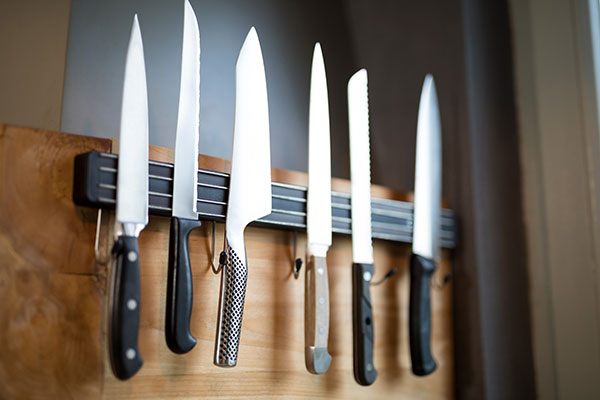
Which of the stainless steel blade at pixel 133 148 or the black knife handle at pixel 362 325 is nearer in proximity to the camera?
the stainless steel blade at pixel 133 148

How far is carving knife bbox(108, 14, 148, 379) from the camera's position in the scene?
2.15 feet

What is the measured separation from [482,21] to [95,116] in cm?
74

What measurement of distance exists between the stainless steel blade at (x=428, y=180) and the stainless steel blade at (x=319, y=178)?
205 millimetres

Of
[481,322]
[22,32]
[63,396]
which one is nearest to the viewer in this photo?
[63,396]

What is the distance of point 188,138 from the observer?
2.43 feet

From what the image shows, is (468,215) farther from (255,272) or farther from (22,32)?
(22,32)

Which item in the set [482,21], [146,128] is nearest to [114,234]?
[146,128]

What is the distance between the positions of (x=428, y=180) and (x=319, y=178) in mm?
244

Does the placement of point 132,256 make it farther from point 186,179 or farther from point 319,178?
point 319,178

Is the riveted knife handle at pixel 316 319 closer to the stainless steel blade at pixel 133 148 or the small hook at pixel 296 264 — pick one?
the small hook at pixel 296 264

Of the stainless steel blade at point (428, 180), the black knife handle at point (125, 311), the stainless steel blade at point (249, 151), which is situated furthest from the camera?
the stainless steel blade at point (428, 180)

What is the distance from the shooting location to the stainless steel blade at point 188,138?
739 mm

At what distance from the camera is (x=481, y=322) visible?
1.04 m

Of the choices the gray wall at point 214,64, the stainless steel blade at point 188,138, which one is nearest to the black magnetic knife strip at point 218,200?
the stainless steel blade at point 188,138
